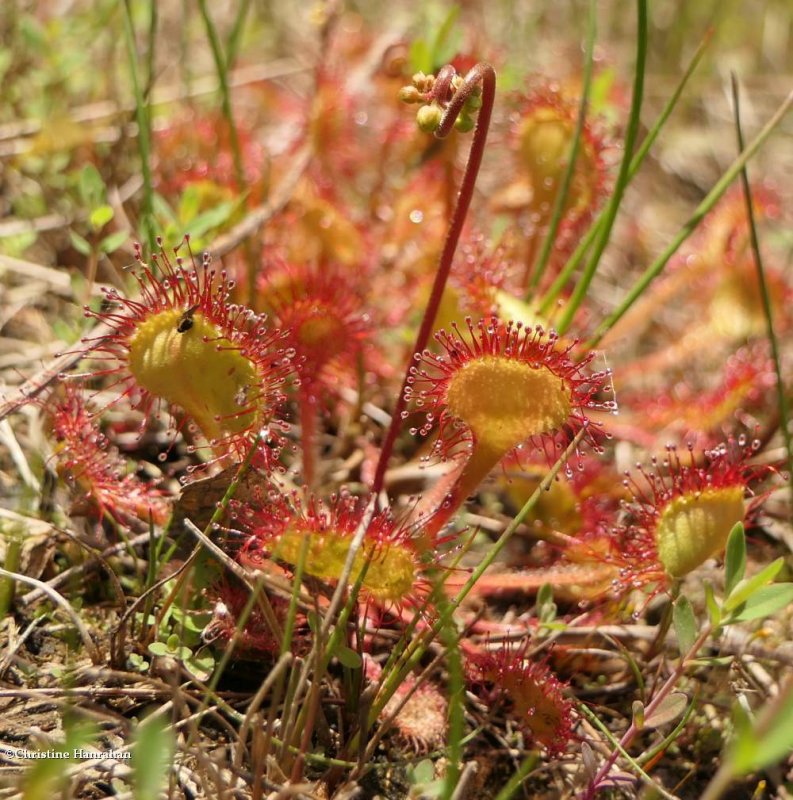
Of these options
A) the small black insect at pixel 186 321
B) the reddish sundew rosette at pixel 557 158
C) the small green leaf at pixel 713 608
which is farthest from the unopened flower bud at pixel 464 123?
the small green leaf at pixel 713 608

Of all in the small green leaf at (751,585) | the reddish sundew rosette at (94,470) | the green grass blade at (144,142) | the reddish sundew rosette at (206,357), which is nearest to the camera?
the small green leaf at (751,585)

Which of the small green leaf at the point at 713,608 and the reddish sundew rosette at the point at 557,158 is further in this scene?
the reddish sundew rosette at the point at 557,158

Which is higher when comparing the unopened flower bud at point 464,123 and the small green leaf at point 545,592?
the unopened flower bud at point 464,123

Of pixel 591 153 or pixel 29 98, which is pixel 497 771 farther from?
pixel 29 98

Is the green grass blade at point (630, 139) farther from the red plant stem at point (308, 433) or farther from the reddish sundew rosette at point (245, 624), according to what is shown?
the reddish sundew rosette at point (245, 624)

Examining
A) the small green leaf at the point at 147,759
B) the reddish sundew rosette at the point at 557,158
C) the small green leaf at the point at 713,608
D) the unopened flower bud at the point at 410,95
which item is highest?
the unopened flower bud at the point at 410,95

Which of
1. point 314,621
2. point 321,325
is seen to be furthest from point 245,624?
point 321,325

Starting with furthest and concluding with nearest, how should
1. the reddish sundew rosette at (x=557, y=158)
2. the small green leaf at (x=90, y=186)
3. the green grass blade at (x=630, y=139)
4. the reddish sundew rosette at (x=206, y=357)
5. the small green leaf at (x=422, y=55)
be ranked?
the reddish sundew rosette at (x=557, y=158) → the small green leaf at (x=422, y=55) → the small green leaf at (x=90, y=186) → the green grass blade at (x=630, y=139) → the reddish sundew rosette at (x=206, y=357)

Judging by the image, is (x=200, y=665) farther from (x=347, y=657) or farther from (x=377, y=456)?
(x=377, y=456)
